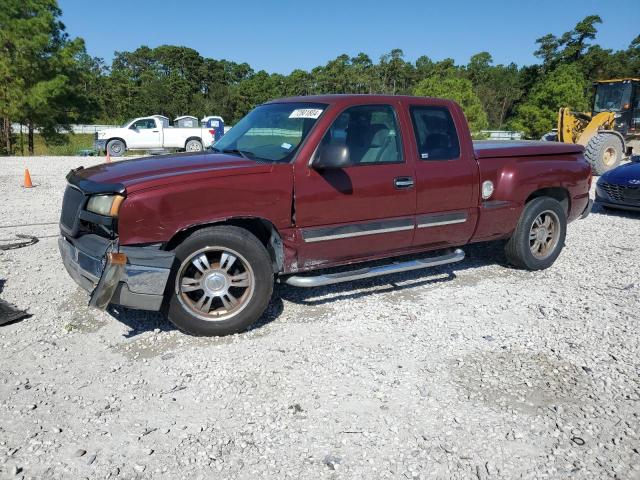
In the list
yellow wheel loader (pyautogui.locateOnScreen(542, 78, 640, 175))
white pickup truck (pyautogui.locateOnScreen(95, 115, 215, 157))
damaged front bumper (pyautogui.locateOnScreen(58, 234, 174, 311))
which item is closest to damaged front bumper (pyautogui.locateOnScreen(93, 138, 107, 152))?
white pickup truck (pyautogui.locateOnScreen(95, 115, 215, 157))

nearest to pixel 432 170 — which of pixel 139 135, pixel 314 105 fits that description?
pixel 314 105

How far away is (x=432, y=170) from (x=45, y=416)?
363 centimetres

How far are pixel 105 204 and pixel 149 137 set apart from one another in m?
21.0

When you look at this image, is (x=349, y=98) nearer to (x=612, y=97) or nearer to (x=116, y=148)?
(x=612, y=97)

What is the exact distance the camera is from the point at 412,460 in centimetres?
266

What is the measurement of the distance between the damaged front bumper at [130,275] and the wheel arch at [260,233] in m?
0.21

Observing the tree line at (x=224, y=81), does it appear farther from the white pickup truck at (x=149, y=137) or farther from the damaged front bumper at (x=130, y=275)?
the damaged front bumper at (x=130, y=275)

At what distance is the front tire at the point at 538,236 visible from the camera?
5664 mm

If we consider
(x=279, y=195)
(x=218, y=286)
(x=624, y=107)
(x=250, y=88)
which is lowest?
(x=218, y=286)

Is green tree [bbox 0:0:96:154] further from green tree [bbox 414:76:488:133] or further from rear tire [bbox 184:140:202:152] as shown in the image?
green tree [bbox 414:76:488:133]

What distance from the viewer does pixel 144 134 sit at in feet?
76.1

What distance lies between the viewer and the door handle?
4547 mm

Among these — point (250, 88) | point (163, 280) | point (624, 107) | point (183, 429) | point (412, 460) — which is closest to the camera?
point (412, 460)

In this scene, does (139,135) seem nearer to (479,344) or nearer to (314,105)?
(314,105)
